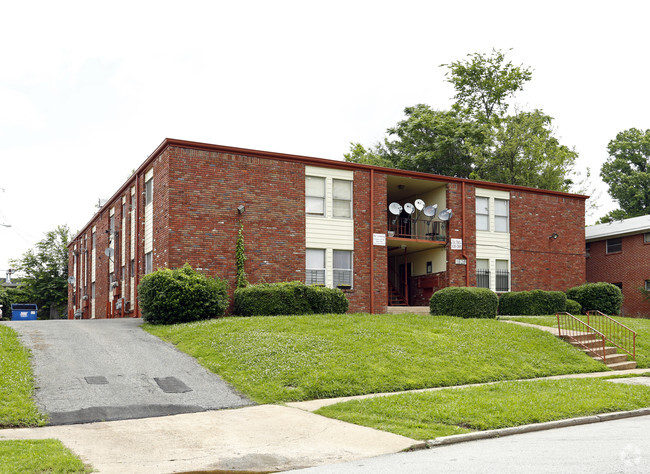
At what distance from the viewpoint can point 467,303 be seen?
2247 centimetres

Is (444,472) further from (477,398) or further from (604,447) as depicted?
(477,398)

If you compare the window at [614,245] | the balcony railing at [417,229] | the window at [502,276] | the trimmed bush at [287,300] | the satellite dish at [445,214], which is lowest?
the trimmed bush at [287,300]

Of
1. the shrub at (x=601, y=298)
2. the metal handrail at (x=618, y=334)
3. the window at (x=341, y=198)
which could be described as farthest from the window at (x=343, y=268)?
the shrub at (x=601, y=298)

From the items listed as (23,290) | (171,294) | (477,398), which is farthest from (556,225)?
(23,290)

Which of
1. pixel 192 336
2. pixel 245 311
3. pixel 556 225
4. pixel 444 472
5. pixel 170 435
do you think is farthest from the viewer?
pixel 556 225

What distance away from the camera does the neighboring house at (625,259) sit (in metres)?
32.8

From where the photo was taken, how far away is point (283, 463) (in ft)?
27.2

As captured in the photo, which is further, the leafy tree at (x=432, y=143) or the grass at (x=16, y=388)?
the leafy tree at (x=432, y=143)

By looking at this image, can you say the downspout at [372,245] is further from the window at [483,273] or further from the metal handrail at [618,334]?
the metal handrail at [618,334]

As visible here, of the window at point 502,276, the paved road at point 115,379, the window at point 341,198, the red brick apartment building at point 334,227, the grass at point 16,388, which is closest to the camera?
the grass at point 16,388

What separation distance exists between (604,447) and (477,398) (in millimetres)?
3834

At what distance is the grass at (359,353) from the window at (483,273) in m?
8.52

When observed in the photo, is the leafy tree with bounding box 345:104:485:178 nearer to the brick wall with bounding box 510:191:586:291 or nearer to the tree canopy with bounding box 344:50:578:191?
the tree canopy with bounding box 344:50:578:191

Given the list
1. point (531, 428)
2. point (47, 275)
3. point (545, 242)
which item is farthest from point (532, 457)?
point (47, 275)
